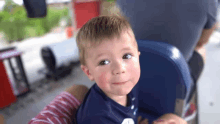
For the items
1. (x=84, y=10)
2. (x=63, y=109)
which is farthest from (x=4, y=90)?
(x=84, y=10)

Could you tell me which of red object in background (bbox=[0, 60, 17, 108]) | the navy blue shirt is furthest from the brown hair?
red object in background (bbox=[0, 60, 17, 108])

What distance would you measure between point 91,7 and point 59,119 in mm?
3670

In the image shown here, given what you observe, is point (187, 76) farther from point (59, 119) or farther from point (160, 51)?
point (59, 119)

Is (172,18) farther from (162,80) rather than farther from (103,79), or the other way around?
(103,79)

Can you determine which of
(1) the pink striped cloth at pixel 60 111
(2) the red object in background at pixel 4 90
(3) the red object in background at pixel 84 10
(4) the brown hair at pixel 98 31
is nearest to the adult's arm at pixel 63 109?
(1) the pink striped cloth at pixel 60 111

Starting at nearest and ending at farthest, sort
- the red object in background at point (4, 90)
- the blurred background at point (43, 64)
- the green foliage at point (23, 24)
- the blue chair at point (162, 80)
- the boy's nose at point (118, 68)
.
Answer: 1. the boy's nose at point (118, 68)
2. the blue chair at point (162, 80)
3. the blurred background at point (43, 64)
4. the red object in background at point (4, 90)
5. the green foliage at point (23, 24)

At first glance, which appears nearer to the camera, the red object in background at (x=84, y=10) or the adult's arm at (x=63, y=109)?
the adult's arm at (x=63, y=109)

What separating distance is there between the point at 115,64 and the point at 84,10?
353cm

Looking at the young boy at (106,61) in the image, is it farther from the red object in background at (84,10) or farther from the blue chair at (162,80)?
the red object in background at (84,10)

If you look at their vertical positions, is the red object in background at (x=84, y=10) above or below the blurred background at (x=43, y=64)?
above

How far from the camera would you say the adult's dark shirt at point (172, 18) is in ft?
2.00

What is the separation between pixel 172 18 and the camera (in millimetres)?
646

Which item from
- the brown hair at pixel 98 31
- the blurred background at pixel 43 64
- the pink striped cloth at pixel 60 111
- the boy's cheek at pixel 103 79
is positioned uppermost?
the brown hair at pixel 98 31

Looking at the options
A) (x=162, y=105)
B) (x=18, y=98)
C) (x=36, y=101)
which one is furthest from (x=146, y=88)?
(x=18, y=98)
